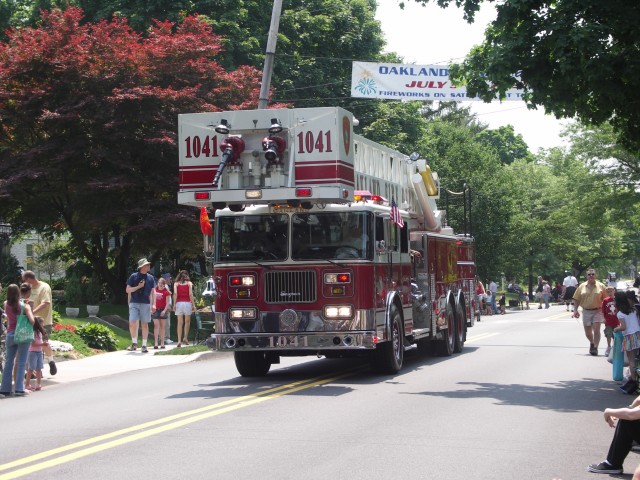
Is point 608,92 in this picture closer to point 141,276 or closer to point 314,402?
point 314,402

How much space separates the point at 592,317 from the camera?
2091 centimetres

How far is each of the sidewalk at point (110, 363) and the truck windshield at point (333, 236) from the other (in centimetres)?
501

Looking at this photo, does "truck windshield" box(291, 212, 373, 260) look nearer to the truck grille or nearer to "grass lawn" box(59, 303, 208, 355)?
the truck grille

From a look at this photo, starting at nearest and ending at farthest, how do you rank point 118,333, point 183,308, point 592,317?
A: 1. point 592,317
2. point 183,308
3. point 118,333

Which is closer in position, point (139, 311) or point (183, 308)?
point (139, 311)

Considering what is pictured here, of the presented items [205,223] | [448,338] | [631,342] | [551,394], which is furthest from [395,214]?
[448,338]

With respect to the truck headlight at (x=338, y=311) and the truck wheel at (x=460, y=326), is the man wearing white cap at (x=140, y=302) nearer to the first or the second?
the truck wheel at (x=460, y=326)

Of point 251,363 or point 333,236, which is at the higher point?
point 333,236

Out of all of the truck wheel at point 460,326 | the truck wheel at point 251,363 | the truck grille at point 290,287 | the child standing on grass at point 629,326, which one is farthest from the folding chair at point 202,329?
Result: the child standing on grass at point 629,326

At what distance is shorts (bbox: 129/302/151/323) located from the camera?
22281 millimetres

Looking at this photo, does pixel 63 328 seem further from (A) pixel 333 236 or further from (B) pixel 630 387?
(B) pixel 630 387

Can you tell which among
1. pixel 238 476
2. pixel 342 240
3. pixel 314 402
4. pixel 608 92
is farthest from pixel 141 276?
pixel 238 476

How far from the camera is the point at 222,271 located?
1534 cm

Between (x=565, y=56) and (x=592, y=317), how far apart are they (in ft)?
29.2
